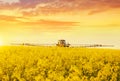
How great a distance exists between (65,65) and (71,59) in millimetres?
1709

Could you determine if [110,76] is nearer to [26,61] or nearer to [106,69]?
[106,69]

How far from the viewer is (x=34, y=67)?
1498 cm

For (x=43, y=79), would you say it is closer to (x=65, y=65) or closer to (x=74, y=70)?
(x=74, y=70)

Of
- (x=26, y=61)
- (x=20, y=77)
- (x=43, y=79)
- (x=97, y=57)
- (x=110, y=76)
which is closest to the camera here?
(x=43, y=79)

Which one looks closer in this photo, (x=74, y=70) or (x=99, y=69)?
(x=74, y=70)

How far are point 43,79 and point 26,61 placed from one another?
332 centimetres

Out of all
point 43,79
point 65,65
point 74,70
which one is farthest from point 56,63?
point 43,79

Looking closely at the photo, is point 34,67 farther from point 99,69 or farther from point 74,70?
point 99,69

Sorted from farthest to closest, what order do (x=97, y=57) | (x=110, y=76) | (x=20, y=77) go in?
(x=97, y=57), (x=110, y=76), (x=20, y=77)

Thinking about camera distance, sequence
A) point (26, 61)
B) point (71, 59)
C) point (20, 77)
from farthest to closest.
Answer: point (71, 59) < point (26, 61) < point (20, 77)

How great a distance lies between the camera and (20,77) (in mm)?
13891

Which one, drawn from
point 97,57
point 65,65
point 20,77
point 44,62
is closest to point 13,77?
point 20,77

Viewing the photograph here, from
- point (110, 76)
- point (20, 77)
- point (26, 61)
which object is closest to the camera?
point (20, 77)

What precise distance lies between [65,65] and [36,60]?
1236 mm
